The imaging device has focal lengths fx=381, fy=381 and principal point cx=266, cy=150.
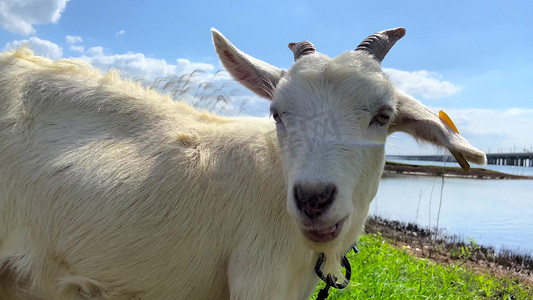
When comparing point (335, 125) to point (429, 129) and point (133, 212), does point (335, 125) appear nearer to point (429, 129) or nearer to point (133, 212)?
point (429, 129)

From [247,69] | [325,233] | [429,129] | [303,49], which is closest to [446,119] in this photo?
[429,129]

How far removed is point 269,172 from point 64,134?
175cm

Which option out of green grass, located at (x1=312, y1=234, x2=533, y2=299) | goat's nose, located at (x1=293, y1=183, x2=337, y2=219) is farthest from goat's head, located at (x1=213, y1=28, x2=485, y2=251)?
green grass, located at (x1=312, y1=234, x2=533, y2=299)

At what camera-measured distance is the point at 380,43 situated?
310 centimetres

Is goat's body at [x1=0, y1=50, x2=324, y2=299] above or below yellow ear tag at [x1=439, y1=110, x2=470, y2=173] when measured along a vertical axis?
below

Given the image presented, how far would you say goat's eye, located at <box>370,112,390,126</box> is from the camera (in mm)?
2713

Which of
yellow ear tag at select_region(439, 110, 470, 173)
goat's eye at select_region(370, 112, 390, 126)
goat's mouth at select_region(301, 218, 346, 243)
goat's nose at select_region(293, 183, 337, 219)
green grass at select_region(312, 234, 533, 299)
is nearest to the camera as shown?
goat's nose at select_region(293, 183, 337, 219)

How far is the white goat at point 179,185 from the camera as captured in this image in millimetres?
2736

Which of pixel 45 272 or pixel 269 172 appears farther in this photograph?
pixel 269 172

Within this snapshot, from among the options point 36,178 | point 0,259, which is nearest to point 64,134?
point 36,178

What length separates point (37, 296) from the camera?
3051 mm

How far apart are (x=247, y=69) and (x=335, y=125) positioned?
102cm

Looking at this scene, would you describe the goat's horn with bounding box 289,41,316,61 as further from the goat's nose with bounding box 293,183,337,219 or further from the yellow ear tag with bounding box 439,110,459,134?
the goat's nose with bounding box 293,183,337,219

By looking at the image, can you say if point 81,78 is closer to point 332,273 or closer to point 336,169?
point 336,169
